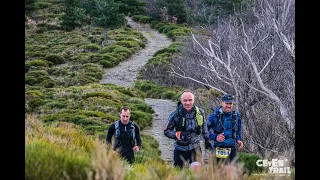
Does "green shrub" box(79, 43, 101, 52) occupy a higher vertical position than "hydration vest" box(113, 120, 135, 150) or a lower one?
higher

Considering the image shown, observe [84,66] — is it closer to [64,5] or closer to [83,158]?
[64,5]

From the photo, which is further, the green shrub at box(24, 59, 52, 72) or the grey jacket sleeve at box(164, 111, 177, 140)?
the green shrub at box(24, 59, 52, 72)

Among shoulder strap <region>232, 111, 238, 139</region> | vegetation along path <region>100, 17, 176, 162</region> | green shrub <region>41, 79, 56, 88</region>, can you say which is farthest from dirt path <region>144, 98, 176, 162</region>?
green shrub <region>41, 79, 56, 88</region>

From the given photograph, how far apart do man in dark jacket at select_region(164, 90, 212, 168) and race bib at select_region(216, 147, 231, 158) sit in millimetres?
163

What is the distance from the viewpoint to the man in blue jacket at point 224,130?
18.8 feet

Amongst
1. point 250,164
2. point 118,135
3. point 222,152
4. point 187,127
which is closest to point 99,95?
point 118,135

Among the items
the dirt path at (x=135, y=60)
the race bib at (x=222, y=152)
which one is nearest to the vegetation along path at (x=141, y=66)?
the dirt path at (x=135, y=60)

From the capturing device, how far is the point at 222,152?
5785 millimetres

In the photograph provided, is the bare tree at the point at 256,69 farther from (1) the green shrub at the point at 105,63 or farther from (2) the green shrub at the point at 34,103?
(2) the green shrub at the point at 34,103

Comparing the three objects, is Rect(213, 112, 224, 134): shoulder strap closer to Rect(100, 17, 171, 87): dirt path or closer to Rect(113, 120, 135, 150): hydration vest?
Rect(113, 120, 135, 150): hydration vest

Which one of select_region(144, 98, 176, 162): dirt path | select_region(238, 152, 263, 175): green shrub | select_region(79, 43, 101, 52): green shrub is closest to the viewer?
select_region(238, 152, 263, 175): green shrub

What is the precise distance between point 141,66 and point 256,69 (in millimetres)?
1947

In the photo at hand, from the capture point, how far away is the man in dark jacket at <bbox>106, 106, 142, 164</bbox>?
218 inches

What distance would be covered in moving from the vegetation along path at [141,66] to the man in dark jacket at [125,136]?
588 mm
